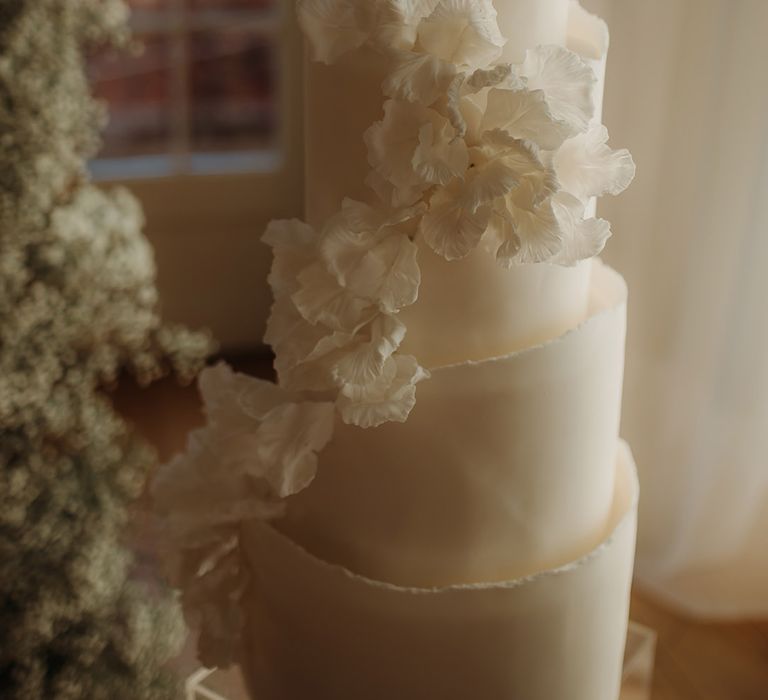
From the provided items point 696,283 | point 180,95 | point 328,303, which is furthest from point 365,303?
point 180,95

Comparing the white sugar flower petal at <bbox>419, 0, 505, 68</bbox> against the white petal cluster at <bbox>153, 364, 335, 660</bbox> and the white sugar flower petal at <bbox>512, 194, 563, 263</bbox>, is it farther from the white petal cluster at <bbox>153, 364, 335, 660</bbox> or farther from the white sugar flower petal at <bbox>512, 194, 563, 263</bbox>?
the white petal cluster at <bbox>153, 364, 335, 660</bbox>

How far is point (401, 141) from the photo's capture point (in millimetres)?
624

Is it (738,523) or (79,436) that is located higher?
(79,436)

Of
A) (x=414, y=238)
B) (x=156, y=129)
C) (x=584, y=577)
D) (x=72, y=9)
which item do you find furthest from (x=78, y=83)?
(x=156, y=129)

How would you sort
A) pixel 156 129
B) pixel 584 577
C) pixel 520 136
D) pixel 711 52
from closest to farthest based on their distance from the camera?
pixel 520 136
pixel 584 577
pixel 711 52
pixel 156 129

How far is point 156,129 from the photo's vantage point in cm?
268

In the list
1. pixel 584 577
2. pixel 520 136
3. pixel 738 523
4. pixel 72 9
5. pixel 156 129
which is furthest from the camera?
pixel 156 129

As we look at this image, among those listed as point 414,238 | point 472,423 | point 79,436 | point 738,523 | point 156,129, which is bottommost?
point 738,523

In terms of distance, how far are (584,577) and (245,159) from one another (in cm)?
218

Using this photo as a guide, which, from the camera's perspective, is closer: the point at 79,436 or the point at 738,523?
the point at 79,436

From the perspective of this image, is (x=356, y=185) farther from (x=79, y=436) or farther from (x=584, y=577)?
(x=79, y=436)

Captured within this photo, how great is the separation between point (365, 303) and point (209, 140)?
2195 mm

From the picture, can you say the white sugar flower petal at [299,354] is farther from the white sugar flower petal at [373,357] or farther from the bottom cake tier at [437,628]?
the bottom cake tier at [437,628]

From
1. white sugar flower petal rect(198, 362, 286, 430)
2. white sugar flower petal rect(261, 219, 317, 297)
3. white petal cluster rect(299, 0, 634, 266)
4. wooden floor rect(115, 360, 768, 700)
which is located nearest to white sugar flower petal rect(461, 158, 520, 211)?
white petal cluster rect(299, 0, 634, 266)
